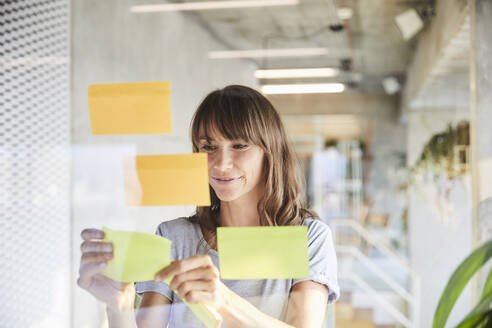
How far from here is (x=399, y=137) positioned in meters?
1.44

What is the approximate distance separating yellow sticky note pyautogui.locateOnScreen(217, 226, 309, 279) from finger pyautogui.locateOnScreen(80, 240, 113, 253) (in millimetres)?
148

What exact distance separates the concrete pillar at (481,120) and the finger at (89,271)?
77 centimetres

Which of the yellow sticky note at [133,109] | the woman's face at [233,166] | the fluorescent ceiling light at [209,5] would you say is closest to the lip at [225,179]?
the woman's face at [233,166]

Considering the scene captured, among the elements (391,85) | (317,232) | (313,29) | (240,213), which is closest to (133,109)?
(240,213)

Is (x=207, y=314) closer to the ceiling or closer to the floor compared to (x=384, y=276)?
closer to the ceiling

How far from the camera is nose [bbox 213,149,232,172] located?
1.98ft

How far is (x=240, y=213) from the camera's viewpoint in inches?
25.8

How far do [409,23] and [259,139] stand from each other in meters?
0.54

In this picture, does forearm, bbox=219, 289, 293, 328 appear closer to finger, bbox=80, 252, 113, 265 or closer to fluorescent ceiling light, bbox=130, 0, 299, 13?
finger, bbox=80, 252, 113, 265

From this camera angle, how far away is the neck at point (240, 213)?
65 cm

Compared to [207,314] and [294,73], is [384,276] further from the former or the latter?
[207,314]

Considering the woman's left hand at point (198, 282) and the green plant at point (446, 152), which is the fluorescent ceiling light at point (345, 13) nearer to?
the green plant at point (446, 152)

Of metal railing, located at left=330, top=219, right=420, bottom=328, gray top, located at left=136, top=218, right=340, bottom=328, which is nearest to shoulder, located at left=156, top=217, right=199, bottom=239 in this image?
gray top, located at left=136, top=218, right=340, bottom=328

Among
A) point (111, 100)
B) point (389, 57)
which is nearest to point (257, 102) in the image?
point (111, 100)
